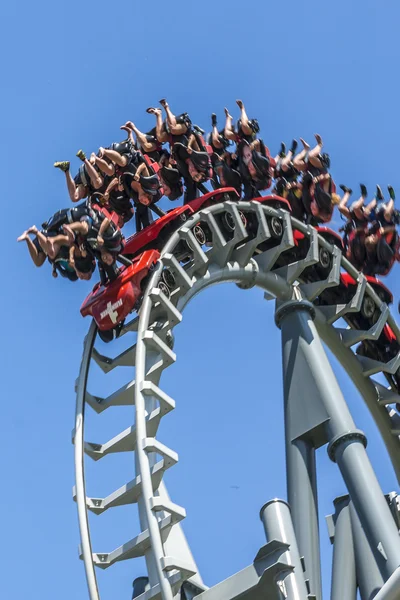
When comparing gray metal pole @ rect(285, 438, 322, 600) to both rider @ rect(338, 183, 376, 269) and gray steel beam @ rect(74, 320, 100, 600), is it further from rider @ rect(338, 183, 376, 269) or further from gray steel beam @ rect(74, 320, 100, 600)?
rider @ rect(338, 183, 376, 269)

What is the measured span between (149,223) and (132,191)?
0.32m

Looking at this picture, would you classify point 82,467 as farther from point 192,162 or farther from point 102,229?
point 192,162

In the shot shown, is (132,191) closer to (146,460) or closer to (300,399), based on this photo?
(300,399)

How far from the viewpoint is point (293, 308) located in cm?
1116

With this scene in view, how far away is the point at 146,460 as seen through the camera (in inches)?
327

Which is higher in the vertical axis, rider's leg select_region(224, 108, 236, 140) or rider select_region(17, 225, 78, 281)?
rider's leg select_region(224, 108, 236, 140)

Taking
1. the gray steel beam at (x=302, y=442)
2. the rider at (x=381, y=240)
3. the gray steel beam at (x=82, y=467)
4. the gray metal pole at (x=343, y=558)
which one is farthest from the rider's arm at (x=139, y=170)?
the gray metal pole at (x=343, y=558)


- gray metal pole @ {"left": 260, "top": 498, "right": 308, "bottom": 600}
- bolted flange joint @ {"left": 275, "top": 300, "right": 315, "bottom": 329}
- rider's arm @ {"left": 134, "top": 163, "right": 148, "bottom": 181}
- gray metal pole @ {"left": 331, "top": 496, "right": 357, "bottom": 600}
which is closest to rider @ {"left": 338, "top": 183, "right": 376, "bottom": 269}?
bolted flange joint @ {"left": 275, "top": 300, "right": 315, "bottom": 329}

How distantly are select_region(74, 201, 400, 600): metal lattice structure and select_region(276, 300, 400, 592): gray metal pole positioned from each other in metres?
0.01

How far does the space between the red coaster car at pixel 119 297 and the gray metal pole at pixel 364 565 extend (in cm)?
235

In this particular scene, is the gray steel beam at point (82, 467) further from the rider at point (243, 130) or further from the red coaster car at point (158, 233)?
the rider at point (243, 130)

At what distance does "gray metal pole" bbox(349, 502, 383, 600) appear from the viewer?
8.96m

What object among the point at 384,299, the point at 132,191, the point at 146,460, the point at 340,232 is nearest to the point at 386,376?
the point at 384,299

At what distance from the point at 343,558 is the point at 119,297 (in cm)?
267
